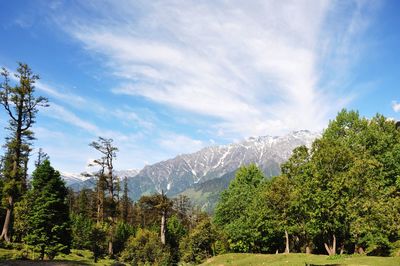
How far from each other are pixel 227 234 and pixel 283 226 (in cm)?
1393

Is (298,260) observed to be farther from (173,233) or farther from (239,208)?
(173,233)

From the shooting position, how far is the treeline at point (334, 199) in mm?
38844

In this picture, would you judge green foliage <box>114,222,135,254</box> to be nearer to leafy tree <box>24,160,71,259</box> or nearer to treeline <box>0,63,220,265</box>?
treeline <box>0,63,220,265</box>

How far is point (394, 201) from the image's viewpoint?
37.9 meters

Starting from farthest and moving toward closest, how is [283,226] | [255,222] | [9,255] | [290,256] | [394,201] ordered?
[255,222] < [283,226] < [290,256] < [394,201] < [9,255]

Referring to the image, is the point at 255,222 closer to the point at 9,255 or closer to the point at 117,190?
the point at 117,190

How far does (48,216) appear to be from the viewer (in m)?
39.7

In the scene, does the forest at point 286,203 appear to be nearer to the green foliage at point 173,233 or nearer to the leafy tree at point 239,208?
the leafy tree at point 239,208

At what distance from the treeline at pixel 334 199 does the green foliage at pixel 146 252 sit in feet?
40.4

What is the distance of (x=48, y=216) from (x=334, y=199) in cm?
3271

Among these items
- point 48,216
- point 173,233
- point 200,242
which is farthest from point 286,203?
point 173,233

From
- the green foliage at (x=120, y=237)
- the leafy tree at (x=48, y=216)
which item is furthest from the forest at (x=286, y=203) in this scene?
the green foliage at (x=120, y=237)

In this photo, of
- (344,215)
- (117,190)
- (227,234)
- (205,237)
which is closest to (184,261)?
(205,237)

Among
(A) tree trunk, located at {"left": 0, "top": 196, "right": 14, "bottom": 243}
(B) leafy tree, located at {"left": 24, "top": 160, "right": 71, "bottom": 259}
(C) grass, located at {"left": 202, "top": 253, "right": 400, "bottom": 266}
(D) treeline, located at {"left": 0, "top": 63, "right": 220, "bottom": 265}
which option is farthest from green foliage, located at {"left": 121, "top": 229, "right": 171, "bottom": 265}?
(A) tree trunk, located at {"left": 0, "top": 196, "right": 14, "bottom": 243}
